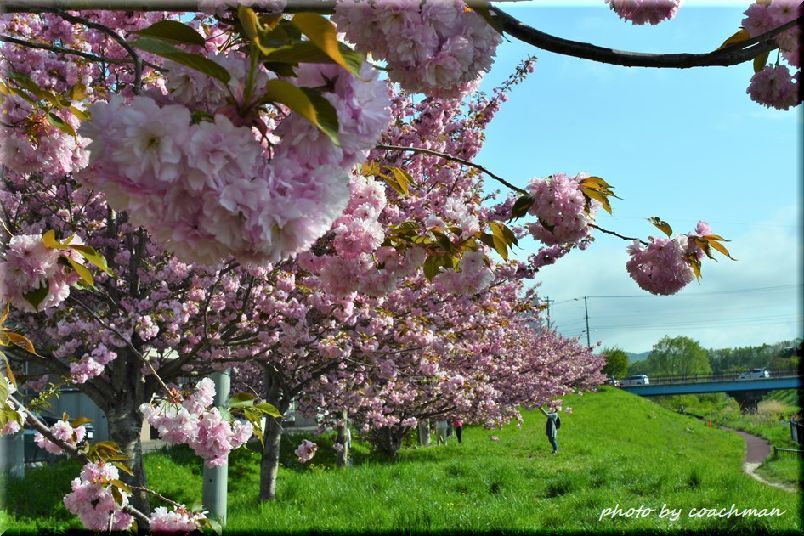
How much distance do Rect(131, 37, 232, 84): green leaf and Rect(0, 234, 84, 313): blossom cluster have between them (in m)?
1.47

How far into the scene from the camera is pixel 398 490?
9227mm

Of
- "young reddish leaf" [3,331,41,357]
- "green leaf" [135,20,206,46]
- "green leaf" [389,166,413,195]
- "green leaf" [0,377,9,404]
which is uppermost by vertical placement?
"green leaf" [389,166,413,195]

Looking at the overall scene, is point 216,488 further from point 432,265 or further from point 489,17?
point 489,17

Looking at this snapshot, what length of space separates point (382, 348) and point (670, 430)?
2834 centimetres

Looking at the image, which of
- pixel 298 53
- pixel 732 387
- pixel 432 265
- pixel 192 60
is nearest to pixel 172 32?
pixel 192 60

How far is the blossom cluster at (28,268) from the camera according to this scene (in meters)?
2.22

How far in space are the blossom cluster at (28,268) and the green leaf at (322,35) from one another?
5.52ft

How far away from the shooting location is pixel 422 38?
1375mm

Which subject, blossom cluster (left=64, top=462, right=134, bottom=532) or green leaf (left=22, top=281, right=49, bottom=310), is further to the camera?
blossom cluster (left=64, top=462, right=134, bottom=532)

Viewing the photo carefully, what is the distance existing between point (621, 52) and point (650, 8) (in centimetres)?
76

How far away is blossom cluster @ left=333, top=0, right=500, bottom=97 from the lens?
Result: 1314mm

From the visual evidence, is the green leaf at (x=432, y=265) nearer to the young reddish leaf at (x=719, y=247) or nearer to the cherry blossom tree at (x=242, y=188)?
the cherry blossom tree at (x=242, y=188)

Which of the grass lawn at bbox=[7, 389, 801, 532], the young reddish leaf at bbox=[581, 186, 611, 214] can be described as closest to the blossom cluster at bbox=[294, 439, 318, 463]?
the grass lawn at bbox=[7, 389, 801, 532]

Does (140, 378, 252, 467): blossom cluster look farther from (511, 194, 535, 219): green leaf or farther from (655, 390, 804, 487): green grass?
(655, 390, 804, 487): green grass
